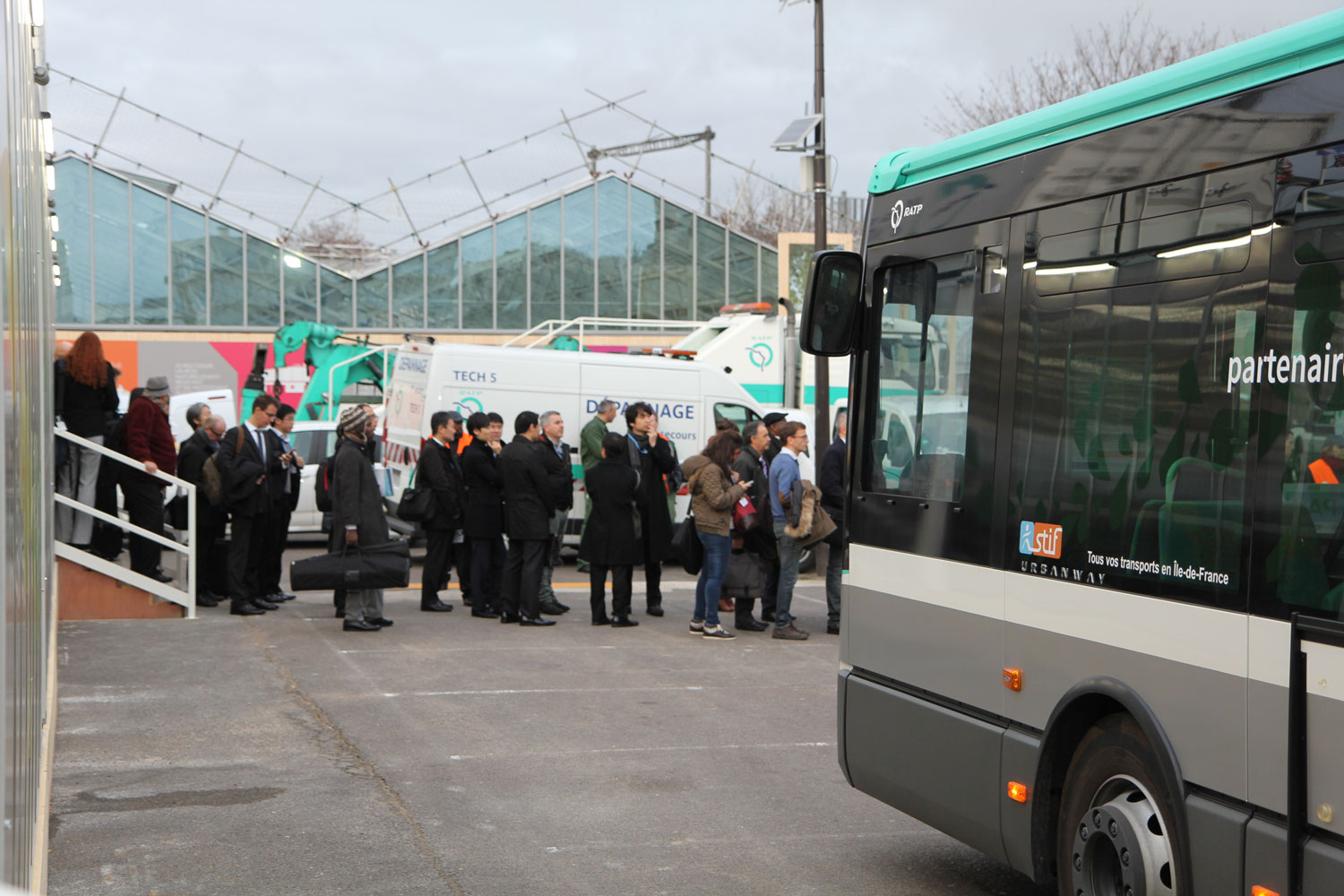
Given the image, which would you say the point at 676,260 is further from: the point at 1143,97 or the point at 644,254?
the point at 1143,97

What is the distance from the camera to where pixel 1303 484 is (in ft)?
11.1

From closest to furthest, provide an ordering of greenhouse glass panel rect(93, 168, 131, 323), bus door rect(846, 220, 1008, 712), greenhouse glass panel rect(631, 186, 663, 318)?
bus door rect(846, 220, 1008, 712) < greenhouse glass panel rect(93, 168, 131, 323) < greenhouse glass panel rect(631, 186, 663, 318)

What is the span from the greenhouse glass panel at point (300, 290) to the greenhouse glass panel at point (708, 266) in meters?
8.45

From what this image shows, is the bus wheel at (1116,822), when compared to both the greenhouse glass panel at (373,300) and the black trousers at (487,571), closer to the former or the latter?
the black trousers at (487,571)

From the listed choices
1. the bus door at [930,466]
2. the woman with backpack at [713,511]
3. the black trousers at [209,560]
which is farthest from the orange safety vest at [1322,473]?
the black trousers at [209,560]

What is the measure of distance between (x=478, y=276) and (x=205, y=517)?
19532 mm

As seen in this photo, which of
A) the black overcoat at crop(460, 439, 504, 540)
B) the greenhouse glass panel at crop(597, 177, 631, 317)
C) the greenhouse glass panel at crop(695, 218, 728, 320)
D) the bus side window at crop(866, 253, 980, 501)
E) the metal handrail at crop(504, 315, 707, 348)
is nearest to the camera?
the bus side window at crop(866, 253, 980, 501)

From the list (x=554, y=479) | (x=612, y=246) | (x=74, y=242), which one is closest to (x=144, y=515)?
(x=554, y=479)

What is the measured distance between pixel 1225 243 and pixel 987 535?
133 centimetres

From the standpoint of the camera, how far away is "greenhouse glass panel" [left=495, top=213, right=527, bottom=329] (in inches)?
1249

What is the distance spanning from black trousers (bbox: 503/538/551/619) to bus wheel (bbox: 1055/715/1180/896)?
808cm

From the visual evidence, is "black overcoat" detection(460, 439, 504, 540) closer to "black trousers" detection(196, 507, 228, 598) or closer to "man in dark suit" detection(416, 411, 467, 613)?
"man in dark suit" detection(416, 411, 467, 613)

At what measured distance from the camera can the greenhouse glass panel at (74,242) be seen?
29.1 metres

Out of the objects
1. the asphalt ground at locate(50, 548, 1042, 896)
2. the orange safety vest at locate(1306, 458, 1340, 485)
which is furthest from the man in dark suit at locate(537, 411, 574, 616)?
the orange safety vest at locate(1306, 458, 1340, 485)
